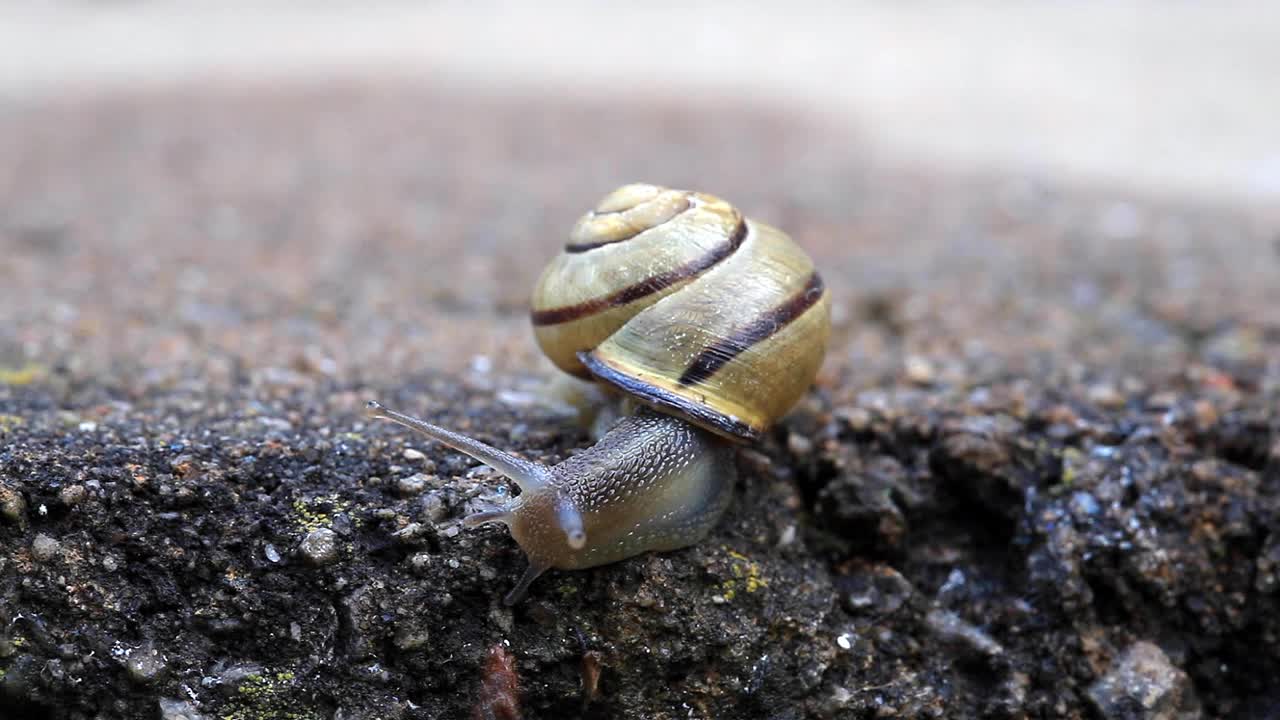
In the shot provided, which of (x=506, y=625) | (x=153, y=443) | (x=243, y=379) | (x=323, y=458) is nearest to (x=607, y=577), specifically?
(x=506, y=625)

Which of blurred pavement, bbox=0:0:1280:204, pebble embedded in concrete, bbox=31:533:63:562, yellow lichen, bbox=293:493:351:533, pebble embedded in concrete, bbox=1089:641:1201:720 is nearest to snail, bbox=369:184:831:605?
yellow lichen, bbox=293:493:351:533

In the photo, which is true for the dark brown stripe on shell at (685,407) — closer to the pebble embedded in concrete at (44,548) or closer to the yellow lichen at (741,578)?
the yellow lichen at (741,578)

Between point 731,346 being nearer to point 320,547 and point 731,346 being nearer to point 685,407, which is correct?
point 685,407

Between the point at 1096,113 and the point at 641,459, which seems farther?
the point at 1096,113

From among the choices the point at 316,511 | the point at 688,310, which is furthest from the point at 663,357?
the point at 316,511

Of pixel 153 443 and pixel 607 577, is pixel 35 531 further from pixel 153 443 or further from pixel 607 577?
pixel 607 577

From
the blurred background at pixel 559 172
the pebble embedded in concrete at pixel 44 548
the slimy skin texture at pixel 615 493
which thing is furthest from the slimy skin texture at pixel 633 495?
the blurred background at pixel 559 172

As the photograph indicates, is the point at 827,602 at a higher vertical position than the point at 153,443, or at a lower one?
lower
